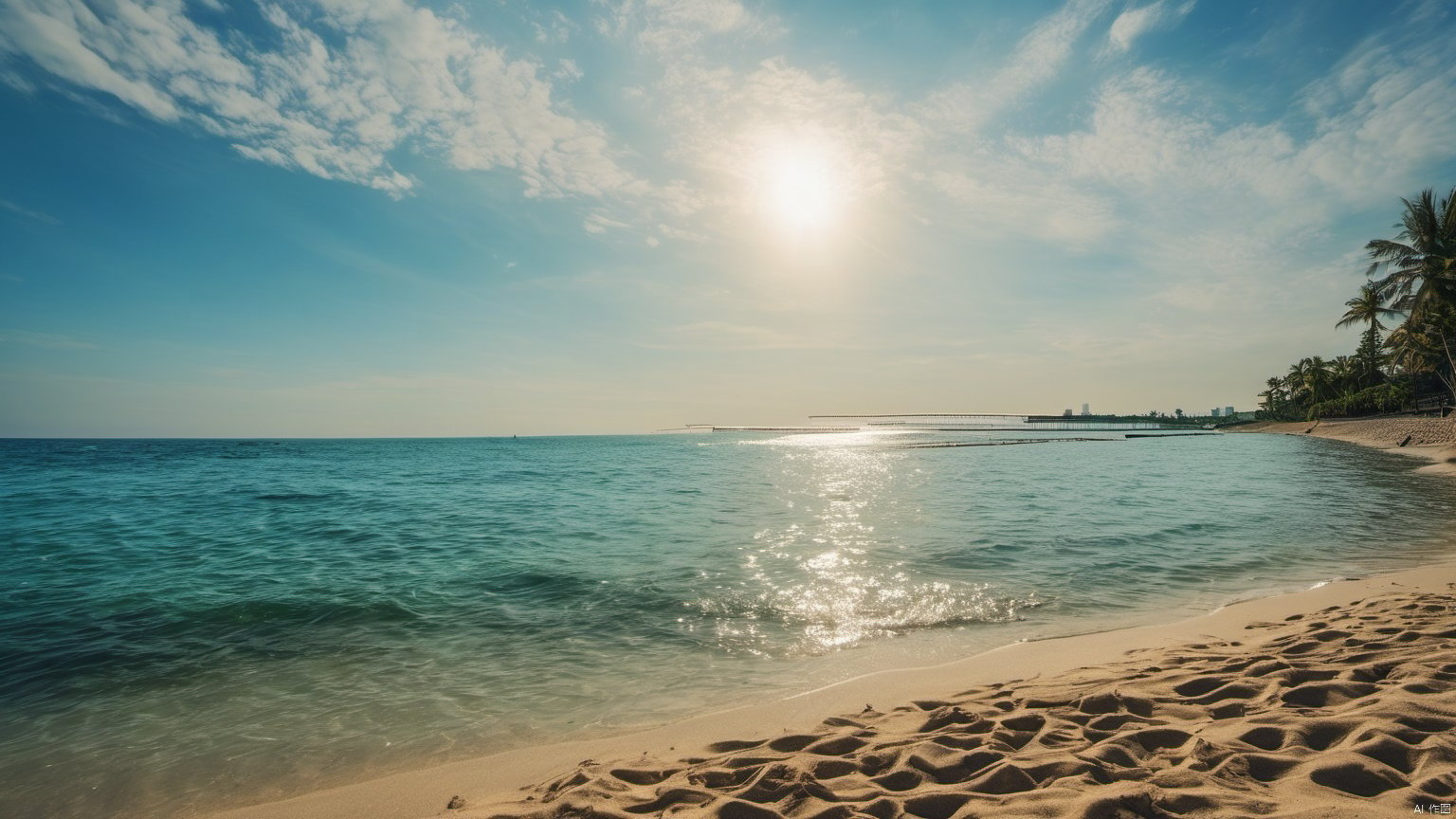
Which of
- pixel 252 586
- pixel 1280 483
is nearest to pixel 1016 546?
pixel 252 586

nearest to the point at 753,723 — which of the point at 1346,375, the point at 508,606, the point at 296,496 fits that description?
the point at 508,606

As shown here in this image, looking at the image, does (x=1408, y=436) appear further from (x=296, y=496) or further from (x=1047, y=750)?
(x=296, y=496)

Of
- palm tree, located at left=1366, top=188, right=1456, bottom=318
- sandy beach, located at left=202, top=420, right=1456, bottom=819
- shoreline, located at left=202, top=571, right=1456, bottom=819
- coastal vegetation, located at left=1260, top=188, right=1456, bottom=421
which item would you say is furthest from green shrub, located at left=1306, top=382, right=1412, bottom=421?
sandy beach, located at left=202, top=420, right=1456, bottom=819

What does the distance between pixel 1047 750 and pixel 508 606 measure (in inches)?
310

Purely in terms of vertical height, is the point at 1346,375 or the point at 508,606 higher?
the point at 1346,375

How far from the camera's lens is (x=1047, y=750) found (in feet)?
12.9

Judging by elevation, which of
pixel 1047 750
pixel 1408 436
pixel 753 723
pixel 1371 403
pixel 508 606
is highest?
pixel 1371 403

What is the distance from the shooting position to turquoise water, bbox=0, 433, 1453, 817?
5.29 meters

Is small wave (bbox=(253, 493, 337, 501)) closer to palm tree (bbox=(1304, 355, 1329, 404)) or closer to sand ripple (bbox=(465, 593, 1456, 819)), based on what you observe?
sand ripple (bbox=(465, 593, 1456, 819))

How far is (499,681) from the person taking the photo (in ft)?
21.1

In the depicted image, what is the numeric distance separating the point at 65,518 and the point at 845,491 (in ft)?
91.9

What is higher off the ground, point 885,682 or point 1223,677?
point 1223,677

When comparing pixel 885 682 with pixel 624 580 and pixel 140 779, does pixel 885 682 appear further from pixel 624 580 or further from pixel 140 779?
pixel 140 779

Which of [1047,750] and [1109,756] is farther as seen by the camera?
[1047,750]
